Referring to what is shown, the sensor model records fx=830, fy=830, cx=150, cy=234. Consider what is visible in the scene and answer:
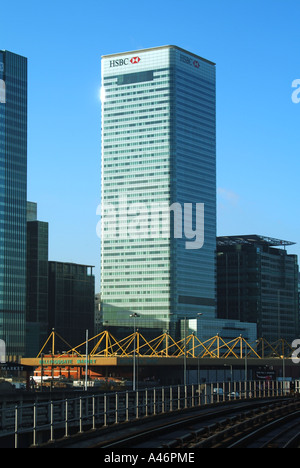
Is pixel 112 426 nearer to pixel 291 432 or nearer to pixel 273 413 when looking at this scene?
pixel 291 432

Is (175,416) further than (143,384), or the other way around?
(143,384)

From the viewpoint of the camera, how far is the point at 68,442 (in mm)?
38031

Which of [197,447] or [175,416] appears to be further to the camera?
[175,416]

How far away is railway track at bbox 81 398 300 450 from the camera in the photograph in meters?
37.1

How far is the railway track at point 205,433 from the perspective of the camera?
122 feet

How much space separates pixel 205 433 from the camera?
42.6 meters
